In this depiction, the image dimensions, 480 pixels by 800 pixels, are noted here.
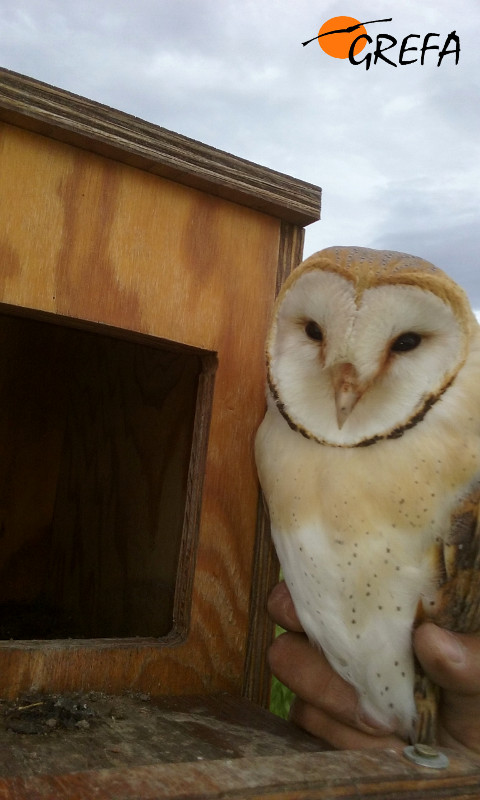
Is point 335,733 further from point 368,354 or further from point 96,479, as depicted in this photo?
point 96,479

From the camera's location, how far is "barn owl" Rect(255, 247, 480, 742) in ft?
2.83

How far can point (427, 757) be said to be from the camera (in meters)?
0.66

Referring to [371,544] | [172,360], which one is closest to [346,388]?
[371,544]

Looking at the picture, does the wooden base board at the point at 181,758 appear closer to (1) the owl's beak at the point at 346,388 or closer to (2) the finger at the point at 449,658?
(2) the finger at the point at 449,658

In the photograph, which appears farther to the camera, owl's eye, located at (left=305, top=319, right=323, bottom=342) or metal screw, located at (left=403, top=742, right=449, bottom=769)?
owl's eye, located at (left=305, top=319, right=323, bottom=342)

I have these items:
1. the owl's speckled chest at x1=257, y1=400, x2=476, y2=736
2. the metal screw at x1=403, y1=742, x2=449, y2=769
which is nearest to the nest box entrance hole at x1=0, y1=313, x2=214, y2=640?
the owl's speckled chest at x1=257, y1=400, x2=476, y2=736

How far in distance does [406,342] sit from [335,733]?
55 cm

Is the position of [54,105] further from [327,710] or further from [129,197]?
[327,710]

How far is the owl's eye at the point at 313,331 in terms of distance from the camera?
0.93m

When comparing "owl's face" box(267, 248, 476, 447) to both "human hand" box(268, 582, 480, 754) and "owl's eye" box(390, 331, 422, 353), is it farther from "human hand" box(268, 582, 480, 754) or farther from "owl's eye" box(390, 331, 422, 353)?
"human hand" box(268, 582, 480, 754)

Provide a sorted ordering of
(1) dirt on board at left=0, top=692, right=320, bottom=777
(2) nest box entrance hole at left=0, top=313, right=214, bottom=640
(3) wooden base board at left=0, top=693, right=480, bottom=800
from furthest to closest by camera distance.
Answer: (2) nest box entrance hole at left=0, top=313, right=214, bottom=640, (1) dirt on board at left=0, top=692, right=320, bottom=777, (3) wooden base board at left=0, top=693, right=480, bottom=800

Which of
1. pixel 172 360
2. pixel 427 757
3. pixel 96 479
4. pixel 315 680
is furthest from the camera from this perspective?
pixel 96 479

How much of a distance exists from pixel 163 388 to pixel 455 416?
2.55ft

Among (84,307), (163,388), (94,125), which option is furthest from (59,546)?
(94,125)
